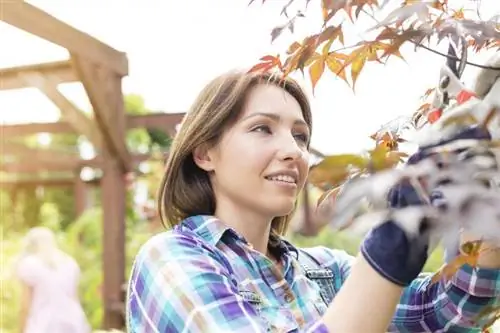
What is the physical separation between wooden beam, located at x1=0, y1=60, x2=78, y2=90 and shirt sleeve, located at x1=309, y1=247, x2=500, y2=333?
344 cm

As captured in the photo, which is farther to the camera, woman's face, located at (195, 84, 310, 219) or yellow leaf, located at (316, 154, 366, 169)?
woman's face, located at (195, 84, 310, 219)

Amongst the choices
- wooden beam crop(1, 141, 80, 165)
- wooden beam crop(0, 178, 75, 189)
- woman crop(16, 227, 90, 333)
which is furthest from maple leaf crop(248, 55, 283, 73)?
wooden beam crop(0, 178, 75, 189)

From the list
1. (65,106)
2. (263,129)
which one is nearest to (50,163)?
(65,106)

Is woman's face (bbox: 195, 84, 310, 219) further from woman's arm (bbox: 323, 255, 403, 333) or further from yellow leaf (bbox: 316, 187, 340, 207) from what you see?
woman's arm (bbox: 323, 255, 403, 333)

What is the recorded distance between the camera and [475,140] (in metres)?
0.53

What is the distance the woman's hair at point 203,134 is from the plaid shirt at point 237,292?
8 centimetres

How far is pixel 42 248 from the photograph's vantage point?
13.4 ft

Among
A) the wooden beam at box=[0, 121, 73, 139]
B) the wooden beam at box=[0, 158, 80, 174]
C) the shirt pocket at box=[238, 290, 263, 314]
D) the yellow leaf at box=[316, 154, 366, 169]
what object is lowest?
the wooden beam at box=[0, 158, 80, 174]

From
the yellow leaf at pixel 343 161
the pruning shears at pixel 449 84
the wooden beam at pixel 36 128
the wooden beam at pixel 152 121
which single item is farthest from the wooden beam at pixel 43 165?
the yellow leaf at pixel 343 161

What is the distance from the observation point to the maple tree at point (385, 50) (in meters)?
0.53

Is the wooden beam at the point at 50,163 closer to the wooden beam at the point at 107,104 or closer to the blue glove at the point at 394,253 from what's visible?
the wooden beam at the point at 107,104

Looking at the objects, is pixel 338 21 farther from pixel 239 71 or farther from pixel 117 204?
pixel 117 204

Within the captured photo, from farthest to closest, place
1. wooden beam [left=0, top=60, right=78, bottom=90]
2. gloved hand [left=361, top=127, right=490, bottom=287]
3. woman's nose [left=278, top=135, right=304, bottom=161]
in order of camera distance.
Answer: wooden beam [left=0, top=60, right=78, bottom=90]
woman's nose [left=278, top=135, right=304, bottom=161]
gloved hand [left=361, top=127, right=490, bottom=287]

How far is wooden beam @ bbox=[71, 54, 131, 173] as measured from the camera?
13.4 feet
